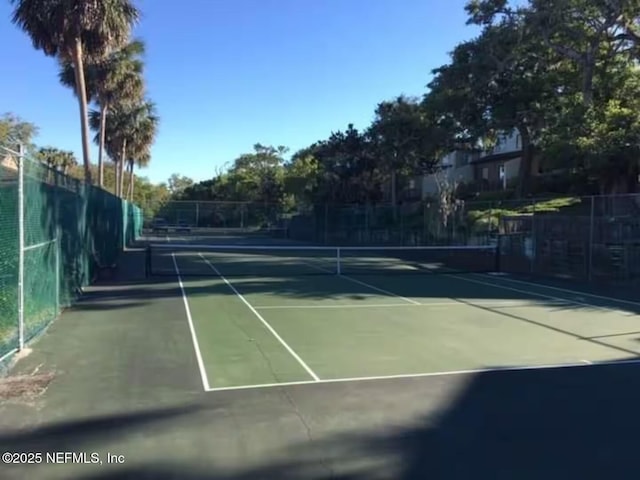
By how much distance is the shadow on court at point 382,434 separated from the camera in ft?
16.8

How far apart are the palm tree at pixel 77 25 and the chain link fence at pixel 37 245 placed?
793cm

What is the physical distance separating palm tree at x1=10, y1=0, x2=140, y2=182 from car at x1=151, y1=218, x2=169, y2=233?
136 feet

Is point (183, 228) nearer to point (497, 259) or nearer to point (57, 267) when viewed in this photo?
point (497, 259)

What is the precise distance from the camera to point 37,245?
404 inches

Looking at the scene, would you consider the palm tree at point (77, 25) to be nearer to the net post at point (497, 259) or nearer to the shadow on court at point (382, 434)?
the net post at point (497, 259)

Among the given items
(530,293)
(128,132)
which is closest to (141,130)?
(128,132)

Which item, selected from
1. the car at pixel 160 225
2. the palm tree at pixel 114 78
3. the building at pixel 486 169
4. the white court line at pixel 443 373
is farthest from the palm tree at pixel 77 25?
the car at pixel 160 225

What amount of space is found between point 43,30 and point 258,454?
22.1m

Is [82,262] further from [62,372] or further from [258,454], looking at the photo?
[258,454]

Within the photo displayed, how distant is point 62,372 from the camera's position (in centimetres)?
834

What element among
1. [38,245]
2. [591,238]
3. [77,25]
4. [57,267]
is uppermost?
[77,25]

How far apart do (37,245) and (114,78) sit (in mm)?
25513

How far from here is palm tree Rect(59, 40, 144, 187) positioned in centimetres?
3301

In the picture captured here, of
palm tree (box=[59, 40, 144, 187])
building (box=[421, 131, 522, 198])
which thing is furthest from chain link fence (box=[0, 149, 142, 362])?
building (box=[421, 131, 522, 198])
